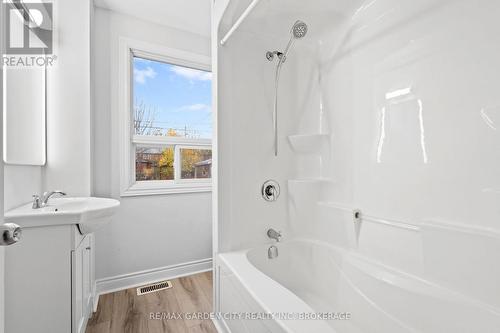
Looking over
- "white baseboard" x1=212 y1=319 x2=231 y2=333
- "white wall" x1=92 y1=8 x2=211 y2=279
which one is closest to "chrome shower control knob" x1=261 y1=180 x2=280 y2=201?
"white baseboard" x1=212 y1=319 x2=231 y2=333

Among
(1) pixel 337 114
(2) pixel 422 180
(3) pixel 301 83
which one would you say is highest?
(3) pixel 301 83

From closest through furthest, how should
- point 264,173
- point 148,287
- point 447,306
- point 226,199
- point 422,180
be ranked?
point 447,306, point 422,180, point 226,199, point 264,173, point 148,287

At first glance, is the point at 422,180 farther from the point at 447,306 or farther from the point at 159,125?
the point at 159,125

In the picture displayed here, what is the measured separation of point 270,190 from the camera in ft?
5.82

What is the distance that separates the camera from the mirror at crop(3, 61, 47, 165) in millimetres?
1342

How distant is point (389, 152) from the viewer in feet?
4.46

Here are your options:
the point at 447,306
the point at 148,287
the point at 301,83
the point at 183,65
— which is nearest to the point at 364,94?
the point at 301,83

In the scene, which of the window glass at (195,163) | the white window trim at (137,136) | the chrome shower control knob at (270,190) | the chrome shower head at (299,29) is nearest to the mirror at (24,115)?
the white window trim at (137,136)

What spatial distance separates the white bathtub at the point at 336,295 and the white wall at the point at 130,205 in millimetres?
986

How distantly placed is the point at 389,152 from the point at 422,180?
0.75 feet

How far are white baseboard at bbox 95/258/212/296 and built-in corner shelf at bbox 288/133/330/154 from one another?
1.53 m

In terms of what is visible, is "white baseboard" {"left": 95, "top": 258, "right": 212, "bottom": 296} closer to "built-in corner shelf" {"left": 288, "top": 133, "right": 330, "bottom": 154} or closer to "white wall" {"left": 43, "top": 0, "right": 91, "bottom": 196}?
"white wall" {"left": 43, "top": 0, "right": 91, "bottom": 196}

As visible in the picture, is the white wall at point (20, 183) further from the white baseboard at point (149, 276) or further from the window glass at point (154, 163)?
the white baseboard at point (149, 276)

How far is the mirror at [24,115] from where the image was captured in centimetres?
134
